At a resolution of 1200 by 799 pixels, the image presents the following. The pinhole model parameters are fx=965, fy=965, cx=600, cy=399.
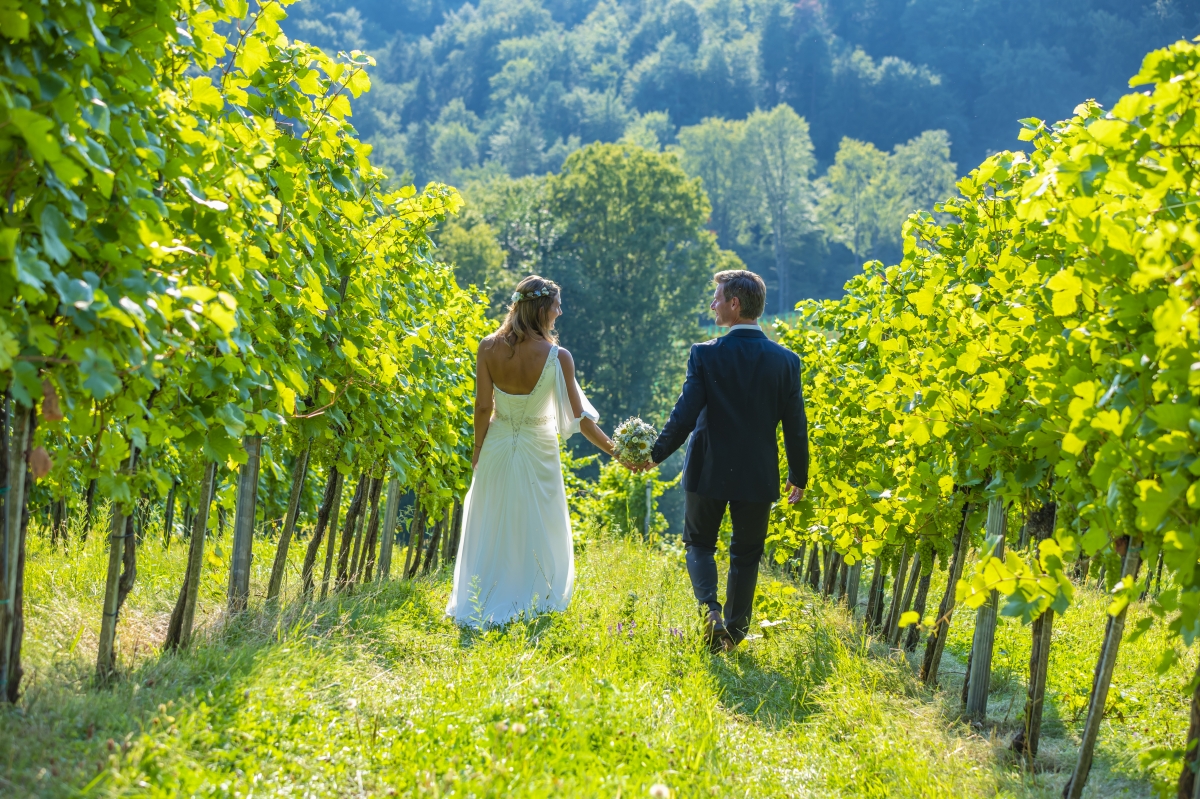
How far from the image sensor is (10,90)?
7.77 feet

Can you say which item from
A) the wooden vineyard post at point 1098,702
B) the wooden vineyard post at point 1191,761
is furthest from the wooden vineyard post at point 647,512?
the wooden vineyard post at point 1191,761

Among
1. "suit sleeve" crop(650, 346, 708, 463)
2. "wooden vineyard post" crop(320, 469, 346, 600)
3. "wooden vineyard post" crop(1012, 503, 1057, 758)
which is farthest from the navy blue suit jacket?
"wooden vineyard post" crop(320, 469, 346, 600)

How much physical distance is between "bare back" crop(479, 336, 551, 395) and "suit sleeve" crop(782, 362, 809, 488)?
139 cm

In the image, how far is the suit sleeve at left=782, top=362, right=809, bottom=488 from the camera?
5.23m

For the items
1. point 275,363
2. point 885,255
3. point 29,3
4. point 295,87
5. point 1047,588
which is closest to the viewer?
point 29,3

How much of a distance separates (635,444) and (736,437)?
0.78m

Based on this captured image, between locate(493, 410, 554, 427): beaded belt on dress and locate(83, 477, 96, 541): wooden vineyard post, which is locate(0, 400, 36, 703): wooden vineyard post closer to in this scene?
locate(493, 410, 554, 427): beaded belt on dress

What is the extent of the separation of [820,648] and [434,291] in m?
3.71

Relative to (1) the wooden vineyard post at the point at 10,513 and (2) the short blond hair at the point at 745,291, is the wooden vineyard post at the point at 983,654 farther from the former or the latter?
(1) the wooden vineyard post at the point at 10,513

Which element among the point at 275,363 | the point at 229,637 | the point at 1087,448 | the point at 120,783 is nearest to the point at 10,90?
the point at 275,363

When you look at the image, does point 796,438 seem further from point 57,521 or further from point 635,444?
point 57,521

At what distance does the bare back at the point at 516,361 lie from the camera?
17.9 ft

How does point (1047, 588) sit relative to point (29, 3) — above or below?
below

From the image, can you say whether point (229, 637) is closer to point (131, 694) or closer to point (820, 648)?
point (131, 694)
